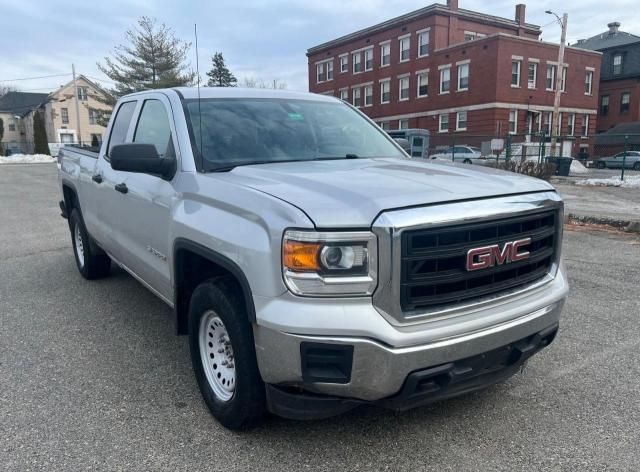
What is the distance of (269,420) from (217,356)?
461mm

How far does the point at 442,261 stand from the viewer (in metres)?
2.43

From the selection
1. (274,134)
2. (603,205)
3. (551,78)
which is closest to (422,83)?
(551,78)

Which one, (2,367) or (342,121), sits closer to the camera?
(2,367)

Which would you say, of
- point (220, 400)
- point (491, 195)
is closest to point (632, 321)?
point (491, 195)

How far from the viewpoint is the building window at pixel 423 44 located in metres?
41.6

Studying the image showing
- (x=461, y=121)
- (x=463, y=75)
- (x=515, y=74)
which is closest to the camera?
(x=515, y=74)

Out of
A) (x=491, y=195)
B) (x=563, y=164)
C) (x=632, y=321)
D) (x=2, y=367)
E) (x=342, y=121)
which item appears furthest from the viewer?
(x=563, y=164)

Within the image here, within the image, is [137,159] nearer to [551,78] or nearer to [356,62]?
[551,78]

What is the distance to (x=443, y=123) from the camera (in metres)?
41.6

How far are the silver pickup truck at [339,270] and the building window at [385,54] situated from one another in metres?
44.0

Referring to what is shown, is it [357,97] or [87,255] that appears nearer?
[87,255]

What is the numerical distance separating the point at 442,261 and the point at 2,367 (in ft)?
10.5

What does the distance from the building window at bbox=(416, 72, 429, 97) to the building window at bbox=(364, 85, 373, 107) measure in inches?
211

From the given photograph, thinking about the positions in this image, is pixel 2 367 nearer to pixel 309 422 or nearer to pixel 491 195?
pixel 309 422
